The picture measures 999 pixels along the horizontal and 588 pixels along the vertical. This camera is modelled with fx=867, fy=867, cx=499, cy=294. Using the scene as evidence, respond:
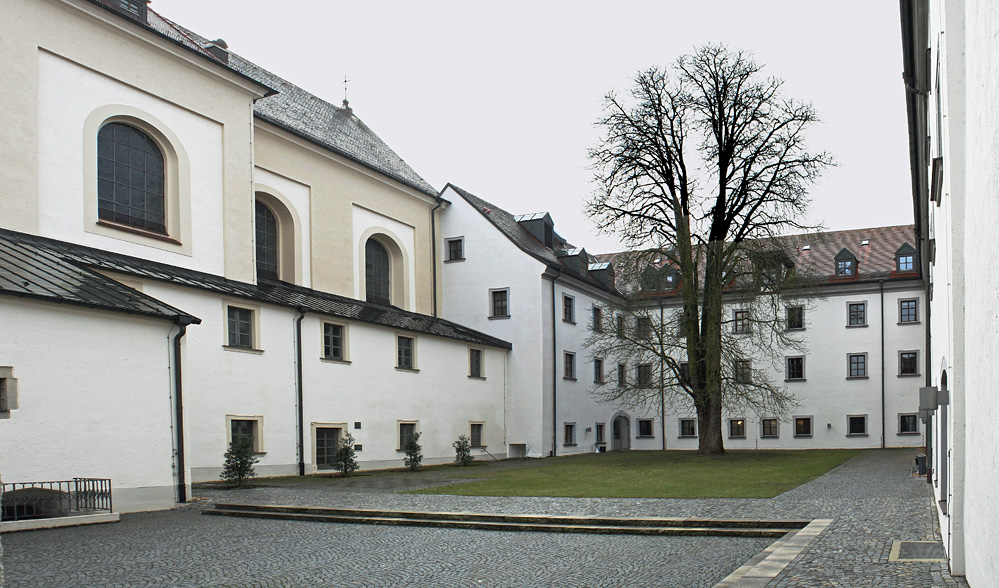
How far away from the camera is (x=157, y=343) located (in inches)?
669

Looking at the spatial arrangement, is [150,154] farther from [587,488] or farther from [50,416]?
[587,488]

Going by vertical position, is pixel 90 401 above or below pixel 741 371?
above

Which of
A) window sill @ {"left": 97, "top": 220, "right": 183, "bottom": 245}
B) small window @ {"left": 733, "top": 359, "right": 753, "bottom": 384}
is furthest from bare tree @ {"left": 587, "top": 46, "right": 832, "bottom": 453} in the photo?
window sill @ {"left": 97, "top": 220, "right": 183, "bottom": 245}

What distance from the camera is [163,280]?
822 inches

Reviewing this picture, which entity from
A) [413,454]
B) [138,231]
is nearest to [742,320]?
[413,454]

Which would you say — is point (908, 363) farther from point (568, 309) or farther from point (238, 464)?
point (238, 464)

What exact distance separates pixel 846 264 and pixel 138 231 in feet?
113

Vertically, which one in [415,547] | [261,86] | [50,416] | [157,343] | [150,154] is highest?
[261,86]

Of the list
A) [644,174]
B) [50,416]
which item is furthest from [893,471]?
[50,416]

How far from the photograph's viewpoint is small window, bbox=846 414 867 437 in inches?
1679

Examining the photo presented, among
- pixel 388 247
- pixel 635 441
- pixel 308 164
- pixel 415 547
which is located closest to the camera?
pixel 415 547

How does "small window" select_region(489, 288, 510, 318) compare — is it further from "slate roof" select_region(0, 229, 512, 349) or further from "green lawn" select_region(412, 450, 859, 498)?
"green lawn" select_region(412, 450, 859, 498)

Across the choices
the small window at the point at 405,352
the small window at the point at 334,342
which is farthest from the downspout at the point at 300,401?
the small window at the point at 405,352

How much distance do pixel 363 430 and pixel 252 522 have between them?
1257 cm
